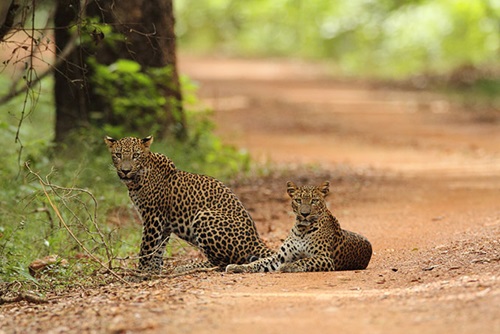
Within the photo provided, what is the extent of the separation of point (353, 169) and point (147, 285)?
886 cm

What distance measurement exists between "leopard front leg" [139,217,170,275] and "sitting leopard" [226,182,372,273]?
2.58ft

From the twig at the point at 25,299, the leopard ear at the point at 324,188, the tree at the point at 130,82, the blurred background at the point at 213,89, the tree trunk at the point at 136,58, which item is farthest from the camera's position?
the tree trunk at the point at 136,58

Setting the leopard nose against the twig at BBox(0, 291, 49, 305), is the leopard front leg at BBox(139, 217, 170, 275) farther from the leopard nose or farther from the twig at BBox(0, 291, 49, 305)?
the twig at BBox(0, 291, 49, 305)

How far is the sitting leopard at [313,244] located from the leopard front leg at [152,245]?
0.79m

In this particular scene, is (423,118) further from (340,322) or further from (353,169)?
(340,322)

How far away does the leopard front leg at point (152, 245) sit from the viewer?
908cm

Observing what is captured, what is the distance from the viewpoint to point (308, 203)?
346 inches

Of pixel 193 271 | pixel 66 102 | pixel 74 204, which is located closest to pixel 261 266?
pixel 193 271

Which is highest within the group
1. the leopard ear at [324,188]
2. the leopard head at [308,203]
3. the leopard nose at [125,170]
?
the leopard nose at [125,170]

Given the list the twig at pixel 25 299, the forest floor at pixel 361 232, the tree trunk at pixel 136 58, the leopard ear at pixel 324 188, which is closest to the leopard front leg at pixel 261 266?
the forest floor at pixel 361 232

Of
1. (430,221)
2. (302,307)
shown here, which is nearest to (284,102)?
(430,221)

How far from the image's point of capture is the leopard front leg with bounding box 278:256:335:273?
8.60m

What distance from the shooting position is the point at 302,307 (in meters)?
6.96

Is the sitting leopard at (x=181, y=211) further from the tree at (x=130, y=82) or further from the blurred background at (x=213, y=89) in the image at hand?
the tree at (x=130, y=82)
